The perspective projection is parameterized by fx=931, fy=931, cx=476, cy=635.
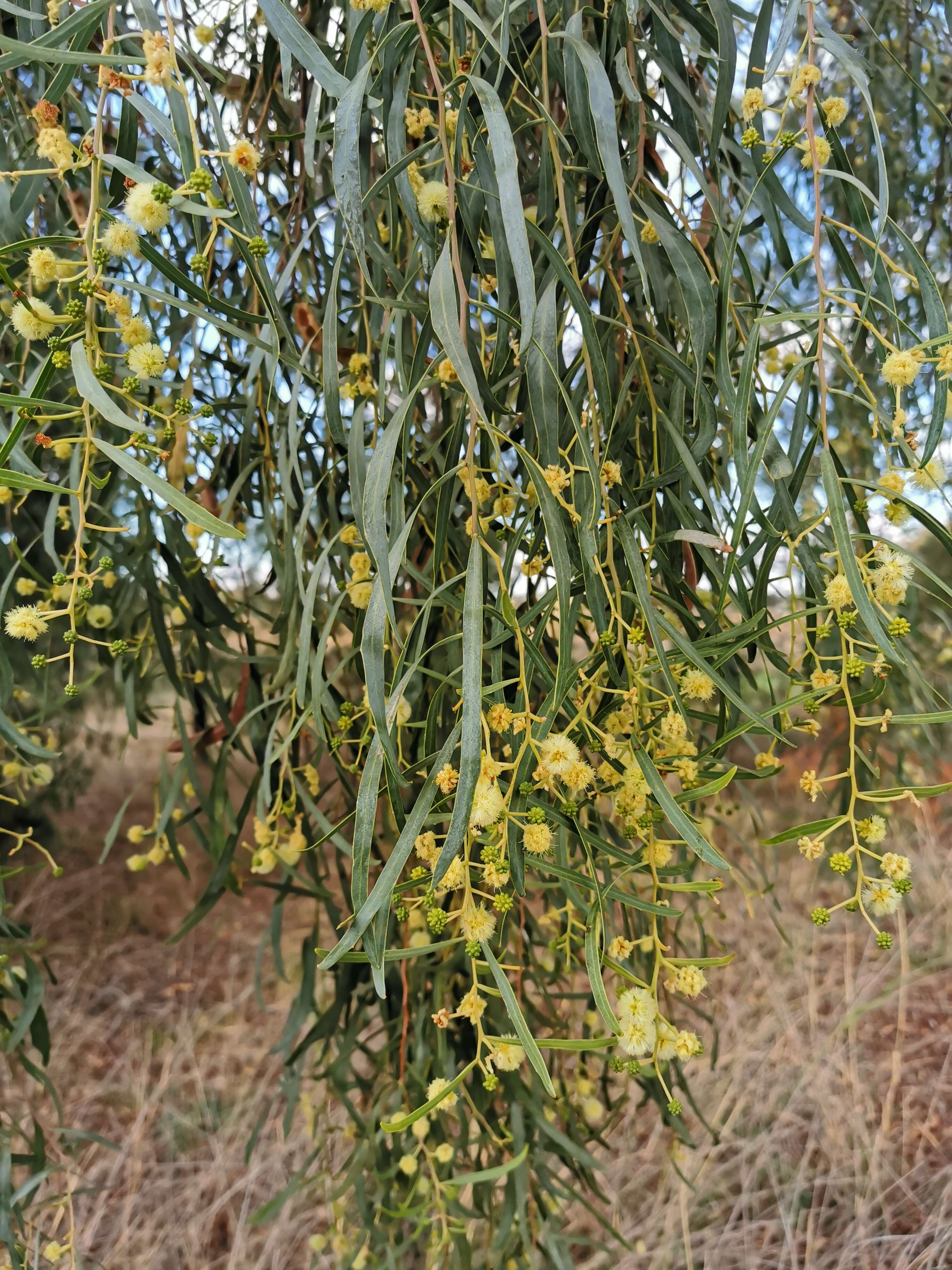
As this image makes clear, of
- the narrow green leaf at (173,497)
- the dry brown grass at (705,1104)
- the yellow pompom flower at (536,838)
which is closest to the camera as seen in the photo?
the narrow green leaf at (173,497)

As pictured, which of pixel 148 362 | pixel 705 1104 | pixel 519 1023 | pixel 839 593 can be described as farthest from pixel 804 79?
pixel 705 1104

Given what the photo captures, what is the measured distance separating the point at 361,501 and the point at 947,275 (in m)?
1.60

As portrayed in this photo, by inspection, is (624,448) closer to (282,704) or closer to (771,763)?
(771,763)

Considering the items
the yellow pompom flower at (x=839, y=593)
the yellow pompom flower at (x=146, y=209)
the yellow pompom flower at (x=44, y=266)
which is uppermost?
the yellow pompom flower at (x=146, y=209)

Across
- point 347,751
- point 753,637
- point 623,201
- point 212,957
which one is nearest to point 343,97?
point 623,201

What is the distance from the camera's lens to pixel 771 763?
0.63m

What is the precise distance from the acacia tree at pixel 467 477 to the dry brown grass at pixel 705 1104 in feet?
1.02

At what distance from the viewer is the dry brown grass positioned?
5.41ft

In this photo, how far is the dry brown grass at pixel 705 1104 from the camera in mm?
1649

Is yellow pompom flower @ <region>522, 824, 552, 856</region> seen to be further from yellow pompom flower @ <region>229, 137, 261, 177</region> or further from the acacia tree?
yellow pompom flower @ <region>229, 137, 261, 177</region>

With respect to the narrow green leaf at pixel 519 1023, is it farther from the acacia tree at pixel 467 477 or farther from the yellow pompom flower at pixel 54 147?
the yellow pompom flower at pixel 54 147

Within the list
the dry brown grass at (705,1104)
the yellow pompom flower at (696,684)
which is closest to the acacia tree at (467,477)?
the yellow pompom flower at (696,684)

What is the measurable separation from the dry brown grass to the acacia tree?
0.31 meters

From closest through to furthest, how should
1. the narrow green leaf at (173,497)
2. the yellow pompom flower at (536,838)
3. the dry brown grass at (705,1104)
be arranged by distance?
the narrow green leaf at (173,497)
the yellow pompom flower at (536,838)
the dry brown grass at (705,1104)
